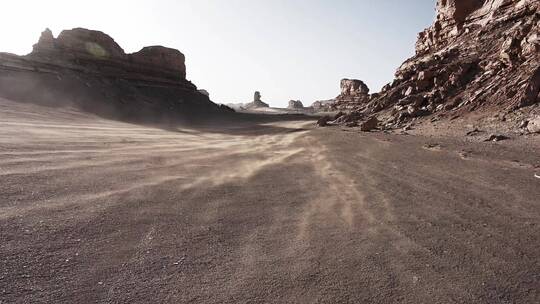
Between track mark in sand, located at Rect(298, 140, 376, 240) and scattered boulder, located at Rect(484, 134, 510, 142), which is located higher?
scattered boulder, located at Rect(484, 134, 510, 142)

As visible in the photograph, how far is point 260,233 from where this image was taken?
3943 mm

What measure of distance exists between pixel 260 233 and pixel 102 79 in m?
36.7

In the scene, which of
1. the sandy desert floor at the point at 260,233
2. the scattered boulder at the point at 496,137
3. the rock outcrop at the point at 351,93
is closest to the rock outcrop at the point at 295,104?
the rock outcrop at the point at 351,93

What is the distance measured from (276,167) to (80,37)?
36556 millimetres

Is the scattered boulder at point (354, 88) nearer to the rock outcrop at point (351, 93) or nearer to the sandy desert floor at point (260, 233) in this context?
the rock outcrop at point (351, 93)

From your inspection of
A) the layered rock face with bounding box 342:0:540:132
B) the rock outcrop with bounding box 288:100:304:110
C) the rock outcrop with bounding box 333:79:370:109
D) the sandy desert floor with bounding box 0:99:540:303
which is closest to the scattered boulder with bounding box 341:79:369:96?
the rock outcrop with bounding box 333:79:370:109

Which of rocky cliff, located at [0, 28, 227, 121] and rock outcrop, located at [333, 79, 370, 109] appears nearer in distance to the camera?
rocky cliff, located at [0, 28, 227, 121]

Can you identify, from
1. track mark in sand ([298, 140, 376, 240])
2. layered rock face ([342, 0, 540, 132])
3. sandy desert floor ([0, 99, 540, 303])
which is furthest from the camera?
layered rock face ([342, 0, 540, 132])

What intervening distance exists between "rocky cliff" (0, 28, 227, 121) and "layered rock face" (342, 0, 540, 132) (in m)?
22.4

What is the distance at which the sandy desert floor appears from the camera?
2818 mm

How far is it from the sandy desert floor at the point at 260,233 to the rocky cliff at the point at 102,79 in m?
24.6

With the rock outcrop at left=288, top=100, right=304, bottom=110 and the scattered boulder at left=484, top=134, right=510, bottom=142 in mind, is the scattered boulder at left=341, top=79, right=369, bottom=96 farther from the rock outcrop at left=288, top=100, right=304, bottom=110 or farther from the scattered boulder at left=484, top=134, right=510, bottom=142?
the scattered boulder at left=484, top=134, right=510, bottom=142

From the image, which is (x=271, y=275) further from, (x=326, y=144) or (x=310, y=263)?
(x=326, y=144)

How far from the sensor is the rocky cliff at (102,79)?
27969 millimetres
